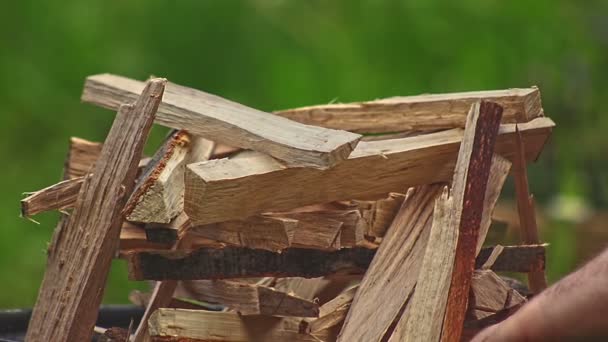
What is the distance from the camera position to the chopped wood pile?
2.33 meters

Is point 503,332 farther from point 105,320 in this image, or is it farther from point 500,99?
point 105,320

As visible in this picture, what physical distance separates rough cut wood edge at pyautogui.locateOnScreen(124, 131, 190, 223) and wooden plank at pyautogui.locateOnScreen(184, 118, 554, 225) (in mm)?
90

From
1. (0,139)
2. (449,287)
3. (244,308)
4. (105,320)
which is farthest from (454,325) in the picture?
(0,139)

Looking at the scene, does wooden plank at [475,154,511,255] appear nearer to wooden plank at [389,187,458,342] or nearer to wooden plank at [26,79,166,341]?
wooden plank at [389,187,458,342]

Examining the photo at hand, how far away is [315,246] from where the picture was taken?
2463 millimetres

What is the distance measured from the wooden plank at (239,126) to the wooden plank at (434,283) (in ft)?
0.83

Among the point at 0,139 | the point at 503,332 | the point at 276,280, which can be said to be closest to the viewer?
the point at 503,332

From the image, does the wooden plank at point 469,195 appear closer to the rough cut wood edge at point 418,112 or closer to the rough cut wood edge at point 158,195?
the rough cut wood edge at point 418,112

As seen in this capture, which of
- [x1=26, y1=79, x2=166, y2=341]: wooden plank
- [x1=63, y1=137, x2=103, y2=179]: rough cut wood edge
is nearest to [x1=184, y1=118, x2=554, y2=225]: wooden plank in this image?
[x1=26, y1=79, x2=166, y2=341]: wooden plank

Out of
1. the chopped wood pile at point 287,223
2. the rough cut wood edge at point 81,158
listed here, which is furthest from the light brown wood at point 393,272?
the rough cut wood edge at point 81,158

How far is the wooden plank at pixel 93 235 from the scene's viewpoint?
8.02 feet

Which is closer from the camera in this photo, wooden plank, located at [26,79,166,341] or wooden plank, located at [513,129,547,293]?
wooden plank, located at [26,79,166,341]

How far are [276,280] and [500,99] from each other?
707 mm

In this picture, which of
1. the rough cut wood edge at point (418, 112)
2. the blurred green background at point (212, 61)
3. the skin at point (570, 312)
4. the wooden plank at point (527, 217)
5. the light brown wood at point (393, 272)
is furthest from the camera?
the blurred green background at point (212, 61)
